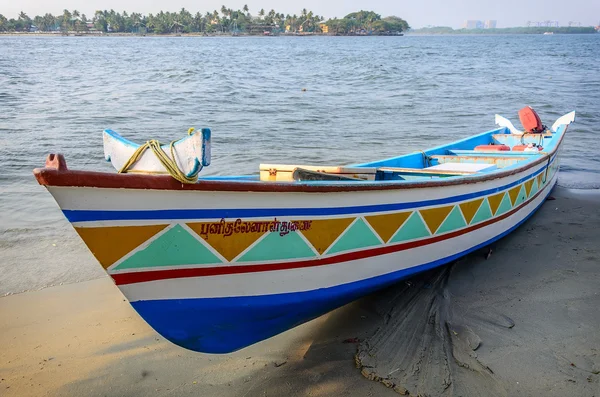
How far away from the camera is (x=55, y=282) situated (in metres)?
5.23

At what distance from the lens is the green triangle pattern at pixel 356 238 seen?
12.1 ft

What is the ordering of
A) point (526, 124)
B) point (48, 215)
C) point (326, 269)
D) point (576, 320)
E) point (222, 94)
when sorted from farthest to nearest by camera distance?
→ 1. point (222, 94)
2. point (526, 124)
3. point (48, 215)
4. point (576, 320)
5. point (326, 269)

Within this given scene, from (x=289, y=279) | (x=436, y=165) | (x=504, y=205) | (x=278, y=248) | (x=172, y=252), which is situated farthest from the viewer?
(x=436, y=165)

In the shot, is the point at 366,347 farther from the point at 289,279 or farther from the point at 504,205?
the point at 504,205

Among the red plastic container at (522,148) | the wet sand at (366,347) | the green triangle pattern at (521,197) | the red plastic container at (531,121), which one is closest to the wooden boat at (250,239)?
the wet sand at (366,347)

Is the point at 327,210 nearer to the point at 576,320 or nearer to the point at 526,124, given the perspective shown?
the point at 576,320

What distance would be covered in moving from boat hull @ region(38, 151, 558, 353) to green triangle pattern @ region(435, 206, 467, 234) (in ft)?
0.28

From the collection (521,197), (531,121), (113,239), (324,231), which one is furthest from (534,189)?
(113,239)

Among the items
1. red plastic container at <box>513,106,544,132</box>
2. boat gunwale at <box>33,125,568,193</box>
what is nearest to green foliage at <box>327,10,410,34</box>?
red plastic container at <box>513,106,544,132</box>

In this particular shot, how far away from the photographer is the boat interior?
4.07m

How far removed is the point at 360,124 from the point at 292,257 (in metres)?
12.5

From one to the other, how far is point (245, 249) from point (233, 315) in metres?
0.46

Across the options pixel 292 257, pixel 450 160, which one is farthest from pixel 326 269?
pixel 450 160

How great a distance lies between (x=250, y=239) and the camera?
3.23 m
